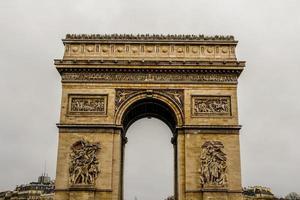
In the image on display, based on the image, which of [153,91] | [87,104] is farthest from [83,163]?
[153,91]

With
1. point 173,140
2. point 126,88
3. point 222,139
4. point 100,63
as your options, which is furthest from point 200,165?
point 100,63

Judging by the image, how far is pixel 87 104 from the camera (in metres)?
26.9

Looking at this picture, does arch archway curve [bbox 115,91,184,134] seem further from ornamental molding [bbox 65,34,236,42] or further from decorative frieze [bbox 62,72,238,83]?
ornamental molding [bbox 65,34,236,42]

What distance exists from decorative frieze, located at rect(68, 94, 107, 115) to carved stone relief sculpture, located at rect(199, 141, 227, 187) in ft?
20.0

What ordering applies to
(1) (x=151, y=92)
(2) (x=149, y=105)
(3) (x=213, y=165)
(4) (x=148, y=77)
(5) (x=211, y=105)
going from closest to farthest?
(3) (x=213, y=165) < (5) (x=211, y=105) < (1) (x=151, y=92) < (4) (x=148, y=77) < (2) (x=149, y=105)

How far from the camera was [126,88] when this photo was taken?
27.1 m

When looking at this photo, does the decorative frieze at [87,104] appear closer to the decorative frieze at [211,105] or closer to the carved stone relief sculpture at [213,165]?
the decorative frieze at [211,105]

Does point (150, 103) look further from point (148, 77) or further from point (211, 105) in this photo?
point (211, 105)

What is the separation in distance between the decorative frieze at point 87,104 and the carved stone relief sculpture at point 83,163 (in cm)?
178

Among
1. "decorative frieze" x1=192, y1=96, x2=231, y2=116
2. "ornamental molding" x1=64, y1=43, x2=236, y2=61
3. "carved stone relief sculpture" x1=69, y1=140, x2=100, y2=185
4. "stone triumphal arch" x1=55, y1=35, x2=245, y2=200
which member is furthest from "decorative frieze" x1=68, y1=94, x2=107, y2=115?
"decorative frieze" x1=192, y1=96, x2=231, y2=116

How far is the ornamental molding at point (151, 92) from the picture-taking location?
2686cm

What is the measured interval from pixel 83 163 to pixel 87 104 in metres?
3.40

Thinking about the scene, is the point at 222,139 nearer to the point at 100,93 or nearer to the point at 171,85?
the point at 171,85

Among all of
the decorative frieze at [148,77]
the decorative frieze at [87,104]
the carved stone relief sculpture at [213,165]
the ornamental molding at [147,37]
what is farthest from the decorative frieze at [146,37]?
the carved stone relief sculpture at [213,165]
